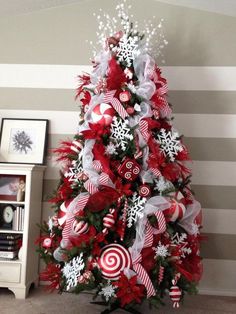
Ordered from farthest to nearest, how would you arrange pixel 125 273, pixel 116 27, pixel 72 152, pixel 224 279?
pixel 116 27, pixel 224 279, pixel 72 152, pixel 125 273

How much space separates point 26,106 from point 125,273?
159 cm

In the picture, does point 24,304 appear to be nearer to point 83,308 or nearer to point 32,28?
point 83,308

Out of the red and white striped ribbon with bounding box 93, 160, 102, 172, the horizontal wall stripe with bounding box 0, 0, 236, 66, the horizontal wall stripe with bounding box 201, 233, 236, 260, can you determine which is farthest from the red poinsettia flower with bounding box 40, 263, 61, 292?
the horizontal wall stripe with bounding box 0, 0, 236, 66

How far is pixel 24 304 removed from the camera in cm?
224

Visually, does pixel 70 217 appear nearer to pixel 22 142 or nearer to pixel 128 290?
pixel 128 290

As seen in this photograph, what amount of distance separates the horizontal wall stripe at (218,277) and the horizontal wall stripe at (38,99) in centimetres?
159

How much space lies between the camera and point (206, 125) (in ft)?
8.86

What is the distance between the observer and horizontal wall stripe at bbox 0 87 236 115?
270 cm

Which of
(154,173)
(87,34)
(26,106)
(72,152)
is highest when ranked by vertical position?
(87,34)

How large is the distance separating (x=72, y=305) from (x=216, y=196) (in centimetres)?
129

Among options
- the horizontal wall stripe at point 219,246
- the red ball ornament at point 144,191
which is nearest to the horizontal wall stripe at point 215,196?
the horizontal wall stripe at point 219,246

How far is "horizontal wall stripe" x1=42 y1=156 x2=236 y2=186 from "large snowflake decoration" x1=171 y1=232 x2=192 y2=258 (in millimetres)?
712

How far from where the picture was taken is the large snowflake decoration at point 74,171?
6.79 ft

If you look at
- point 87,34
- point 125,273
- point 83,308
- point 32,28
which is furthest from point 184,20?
point 83,308
